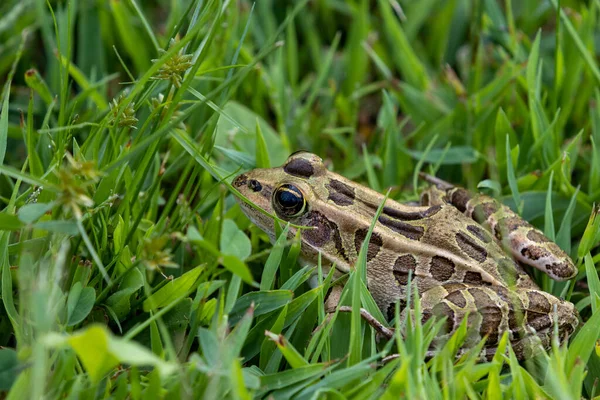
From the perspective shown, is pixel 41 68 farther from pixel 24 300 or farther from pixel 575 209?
pixel 575 209

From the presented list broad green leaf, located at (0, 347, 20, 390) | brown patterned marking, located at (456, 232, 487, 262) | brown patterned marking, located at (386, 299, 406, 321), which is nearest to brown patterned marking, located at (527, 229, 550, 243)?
brown patterned marking, located at (456, 232, 487, 262)

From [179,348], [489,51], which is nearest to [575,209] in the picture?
[489,51]

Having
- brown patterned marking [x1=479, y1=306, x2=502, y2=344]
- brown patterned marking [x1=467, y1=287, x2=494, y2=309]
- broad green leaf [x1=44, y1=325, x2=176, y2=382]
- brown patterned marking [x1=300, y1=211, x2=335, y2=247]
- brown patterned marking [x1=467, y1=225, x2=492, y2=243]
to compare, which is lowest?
brown patterned marking [x1=479, y1=306, x2=502, y2=344]

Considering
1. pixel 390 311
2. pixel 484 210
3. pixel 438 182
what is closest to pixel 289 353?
pixel 390 311

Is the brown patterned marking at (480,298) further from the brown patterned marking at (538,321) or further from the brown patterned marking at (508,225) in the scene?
the brown patterned marking at (508,225)

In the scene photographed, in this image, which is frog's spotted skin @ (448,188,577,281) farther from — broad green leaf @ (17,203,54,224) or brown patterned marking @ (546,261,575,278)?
broad green leaf @ (17,203,54,224)

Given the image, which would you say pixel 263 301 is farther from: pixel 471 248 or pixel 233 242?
pixel 471 248
